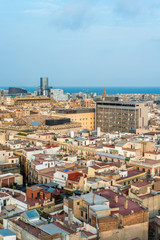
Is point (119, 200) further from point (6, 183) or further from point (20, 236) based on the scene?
point (6, 183)

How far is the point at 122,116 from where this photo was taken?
347ft

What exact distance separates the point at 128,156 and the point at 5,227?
29.6m

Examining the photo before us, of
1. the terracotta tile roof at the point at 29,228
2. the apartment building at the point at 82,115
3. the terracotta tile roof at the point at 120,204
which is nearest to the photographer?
the terracotta tile roof at the point at 29,228

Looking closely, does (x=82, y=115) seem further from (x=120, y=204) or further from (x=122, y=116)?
(x=120, y=204)

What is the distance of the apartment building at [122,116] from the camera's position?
334ft

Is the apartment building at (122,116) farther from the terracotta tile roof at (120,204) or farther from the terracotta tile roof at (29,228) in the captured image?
the terracotta tile roof at (29,228)

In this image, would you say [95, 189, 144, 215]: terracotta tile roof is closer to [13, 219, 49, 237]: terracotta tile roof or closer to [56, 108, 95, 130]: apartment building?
[13, 219, 49, 237]: terracotta tile roof

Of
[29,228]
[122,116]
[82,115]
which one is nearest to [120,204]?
[29,228]

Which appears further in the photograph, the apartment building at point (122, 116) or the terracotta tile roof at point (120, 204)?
the apartment building at point (122, 116)

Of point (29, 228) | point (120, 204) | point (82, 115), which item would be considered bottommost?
point (29, 228)

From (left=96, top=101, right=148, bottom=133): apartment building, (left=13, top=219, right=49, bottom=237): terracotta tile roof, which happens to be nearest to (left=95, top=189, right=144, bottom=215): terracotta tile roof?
(left=13, top=219, right=49, bottom=237): terracotta tile roof

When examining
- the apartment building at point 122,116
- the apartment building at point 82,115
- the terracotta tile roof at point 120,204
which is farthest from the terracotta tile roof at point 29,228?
the apartment building at point 82,115

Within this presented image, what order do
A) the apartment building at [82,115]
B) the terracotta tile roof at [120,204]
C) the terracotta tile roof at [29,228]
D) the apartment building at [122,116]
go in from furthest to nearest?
the apartment building at [82,115] → the apartment building at [122,116] → the terracotta tile roof at [120,204] → the terracotta tile roof at [29,228]

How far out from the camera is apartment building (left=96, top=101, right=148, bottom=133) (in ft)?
334
